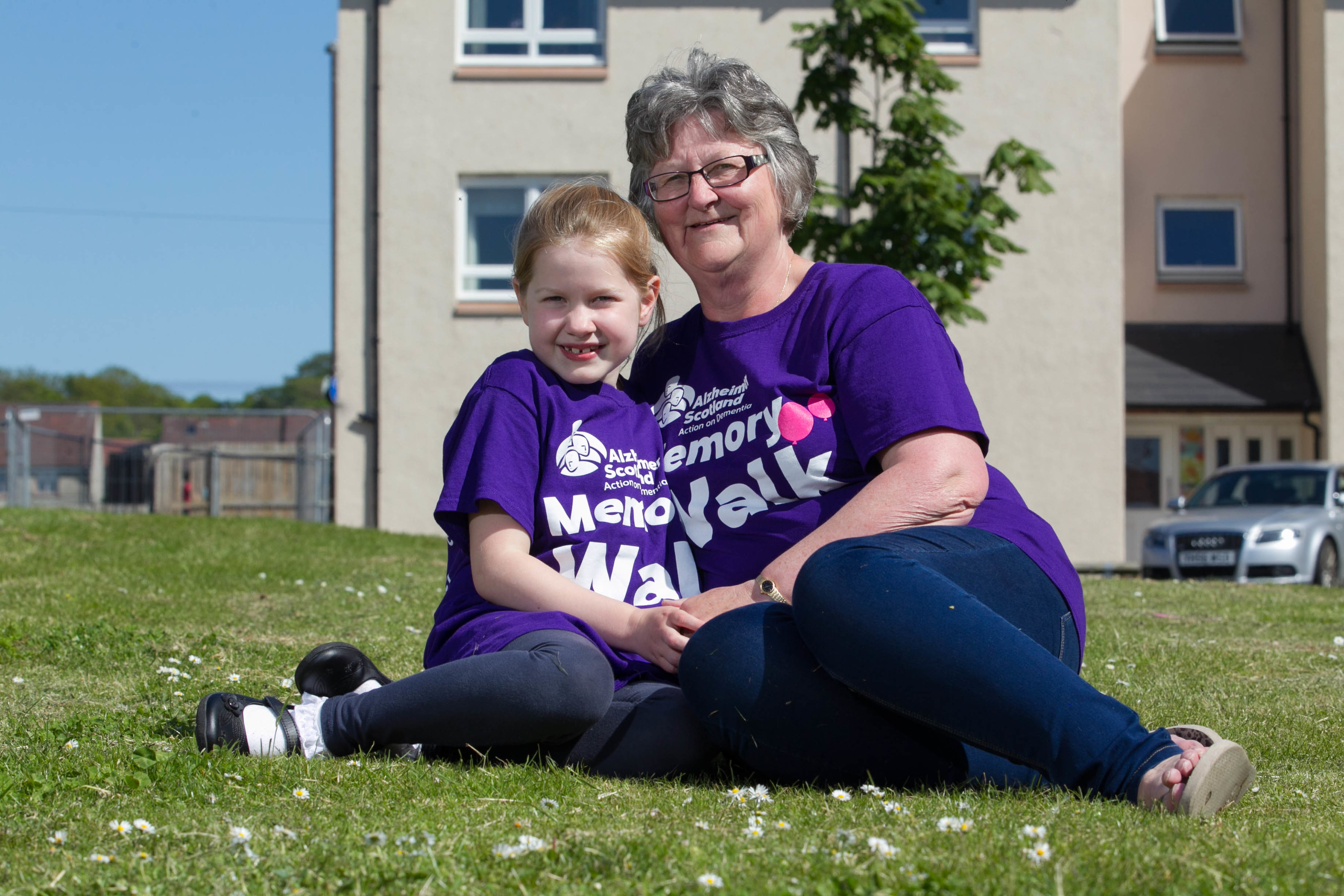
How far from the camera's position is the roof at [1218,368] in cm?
1705

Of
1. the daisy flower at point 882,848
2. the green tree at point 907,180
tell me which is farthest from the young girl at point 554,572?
the green tree at point 907,180

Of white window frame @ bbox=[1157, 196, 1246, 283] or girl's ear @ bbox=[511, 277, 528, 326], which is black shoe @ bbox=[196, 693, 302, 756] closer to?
girl's ear @ bbox=[511, 277, 528, 326]

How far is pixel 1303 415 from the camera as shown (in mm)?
17172

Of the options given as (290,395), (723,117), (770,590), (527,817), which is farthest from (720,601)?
(290,395)

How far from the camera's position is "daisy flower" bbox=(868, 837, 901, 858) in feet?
6.09

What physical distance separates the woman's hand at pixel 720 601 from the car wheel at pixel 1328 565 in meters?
11.4

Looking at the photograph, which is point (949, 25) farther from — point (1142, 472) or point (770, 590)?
point (770, 590)

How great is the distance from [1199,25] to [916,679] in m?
19.1

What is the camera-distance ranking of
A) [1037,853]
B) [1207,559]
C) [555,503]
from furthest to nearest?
1. [1207,559]
2. [555,503]
3. [1037,853]

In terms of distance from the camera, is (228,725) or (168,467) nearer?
(228,725)

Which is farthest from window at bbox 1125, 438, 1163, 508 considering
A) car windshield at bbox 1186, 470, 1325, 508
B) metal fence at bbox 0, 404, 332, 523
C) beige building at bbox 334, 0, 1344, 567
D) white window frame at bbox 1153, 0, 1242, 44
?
metal fence at bbox 0, 404, 332, 523

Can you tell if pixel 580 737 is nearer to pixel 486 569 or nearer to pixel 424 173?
pixel 486 569

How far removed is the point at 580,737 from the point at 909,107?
9552 mm

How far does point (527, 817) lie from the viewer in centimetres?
224
